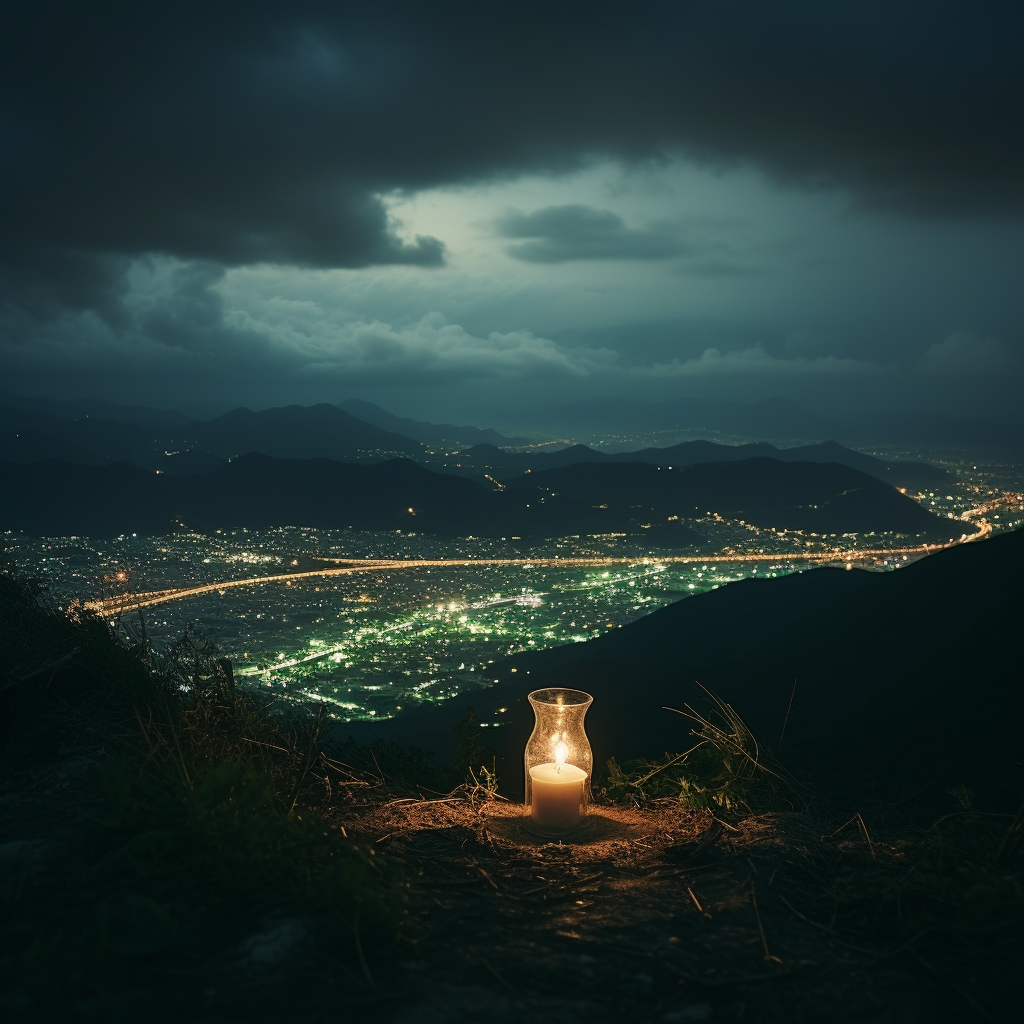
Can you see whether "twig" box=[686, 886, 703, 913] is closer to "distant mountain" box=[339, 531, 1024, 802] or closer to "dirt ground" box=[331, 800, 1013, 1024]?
"dirt ground" box=[331, 800, 1013, 1024]

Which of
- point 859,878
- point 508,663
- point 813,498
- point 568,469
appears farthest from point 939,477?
point 859,878

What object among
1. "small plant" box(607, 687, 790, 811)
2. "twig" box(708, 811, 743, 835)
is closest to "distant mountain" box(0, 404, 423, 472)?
"small plant" box(607, 687, 790, 811)

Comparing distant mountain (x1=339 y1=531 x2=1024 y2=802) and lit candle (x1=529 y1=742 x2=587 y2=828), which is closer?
lit candle (x1=529 y1=742 x2=587 y2=828)

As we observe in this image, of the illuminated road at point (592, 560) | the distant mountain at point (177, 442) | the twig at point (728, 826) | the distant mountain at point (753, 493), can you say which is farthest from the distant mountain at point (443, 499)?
the twig at point (728, 826)

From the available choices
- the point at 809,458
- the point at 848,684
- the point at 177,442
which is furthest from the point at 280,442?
the point at 848,684

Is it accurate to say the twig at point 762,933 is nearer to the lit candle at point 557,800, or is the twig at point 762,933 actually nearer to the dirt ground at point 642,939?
the dirt ground at point 642,939

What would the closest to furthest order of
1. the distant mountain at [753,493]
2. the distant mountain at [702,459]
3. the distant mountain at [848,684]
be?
the distant mountain at [848,684] → the distant mountain at [753,493] → the distant mountain at [702,459]
